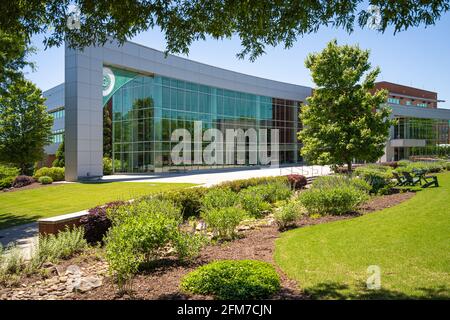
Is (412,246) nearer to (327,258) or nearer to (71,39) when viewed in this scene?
(327,258)

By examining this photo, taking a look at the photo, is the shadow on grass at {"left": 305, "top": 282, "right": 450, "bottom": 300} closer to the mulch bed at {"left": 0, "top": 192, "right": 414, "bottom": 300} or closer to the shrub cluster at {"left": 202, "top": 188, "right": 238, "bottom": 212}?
the mulch bed at {"left": 0, "top": 192, "right": 414, "bottom": 300}

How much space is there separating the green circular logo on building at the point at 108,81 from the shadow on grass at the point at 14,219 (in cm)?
2103

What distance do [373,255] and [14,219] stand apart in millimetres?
13252

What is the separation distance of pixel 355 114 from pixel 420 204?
7.68 m

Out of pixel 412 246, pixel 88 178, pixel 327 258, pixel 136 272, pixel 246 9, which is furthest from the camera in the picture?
pixel 88 178

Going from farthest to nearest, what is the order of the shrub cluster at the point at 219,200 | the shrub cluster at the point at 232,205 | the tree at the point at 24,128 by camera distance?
1. the tree at the point at 24,128
2. the shrub cluster at the point at 219,200
3. the shrub cluster at the point at 232,205

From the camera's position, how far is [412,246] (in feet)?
22.7

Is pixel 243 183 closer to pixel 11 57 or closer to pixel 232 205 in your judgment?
pixel 232 205

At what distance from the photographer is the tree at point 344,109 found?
58.5 ft

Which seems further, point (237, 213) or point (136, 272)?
point (237, 213)

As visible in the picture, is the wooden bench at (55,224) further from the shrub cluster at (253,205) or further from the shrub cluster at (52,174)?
the shrub cluster at (52,174)

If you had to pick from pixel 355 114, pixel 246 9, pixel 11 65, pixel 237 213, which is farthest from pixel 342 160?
pixel 11 65

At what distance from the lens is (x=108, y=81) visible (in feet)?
112

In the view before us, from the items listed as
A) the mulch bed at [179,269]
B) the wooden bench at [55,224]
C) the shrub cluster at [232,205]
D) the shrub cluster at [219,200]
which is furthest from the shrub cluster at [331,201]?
the wooden bench at [55,224]
